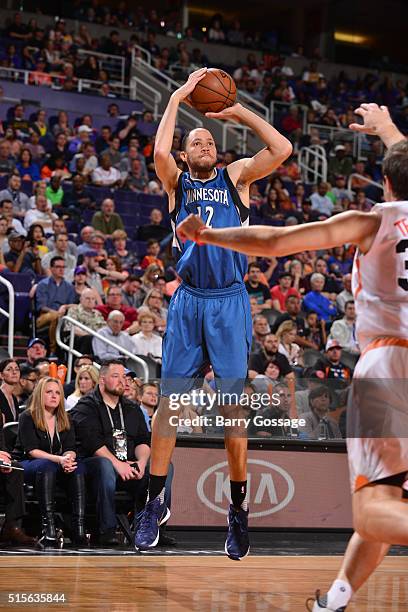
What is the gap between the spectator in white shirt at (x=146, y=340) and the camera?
10586 mm

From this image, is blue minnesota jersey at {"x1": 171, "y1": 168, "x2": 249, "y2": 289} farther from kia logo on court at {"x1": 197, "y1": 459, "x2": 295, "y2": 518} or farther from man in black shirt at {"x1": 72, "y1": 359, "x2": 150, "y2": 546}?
kia logo on court at {"x1": 197, "y1": 459, "x2": 295, "y2": 518}

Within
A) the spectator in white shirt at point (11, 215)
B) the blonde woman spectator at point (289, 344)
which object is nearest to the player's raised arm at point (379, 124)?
the blonde woman spectator at point (289, 344)

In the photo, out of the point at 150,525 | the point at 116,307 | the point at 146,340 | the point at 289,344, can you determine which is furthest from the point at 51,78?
the point at 150,525

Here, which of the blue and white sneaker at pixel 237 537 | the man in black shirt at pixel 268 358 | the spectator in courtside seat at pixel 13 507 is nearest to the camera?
the blue and white sneaker at pixel 237 537

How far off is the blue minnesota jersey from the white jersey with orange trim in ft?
6.18

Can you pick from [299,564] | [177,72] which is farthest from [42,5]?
[299,564]

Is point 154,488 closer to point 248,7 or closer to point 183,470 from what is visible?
point 183,470

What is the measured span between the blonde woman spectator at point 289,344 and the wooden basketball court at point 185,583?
4055mm

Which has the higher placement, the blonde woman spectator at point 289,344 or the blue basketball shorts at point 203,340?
the blue basketball shorts at point 203,340

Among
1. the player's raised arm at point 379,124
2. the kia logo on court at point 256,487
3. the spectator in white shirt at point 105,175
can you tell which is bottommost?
the kia logo on court at point 256,487

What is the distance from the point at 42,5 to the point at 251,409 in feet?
53.1

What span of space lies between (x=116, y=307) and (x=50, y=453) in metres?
3.45

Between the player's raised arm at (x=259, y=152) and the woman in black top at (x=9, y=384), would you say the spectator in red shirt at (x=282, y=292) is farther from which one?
the player's raised arm at (x=259, y=152)

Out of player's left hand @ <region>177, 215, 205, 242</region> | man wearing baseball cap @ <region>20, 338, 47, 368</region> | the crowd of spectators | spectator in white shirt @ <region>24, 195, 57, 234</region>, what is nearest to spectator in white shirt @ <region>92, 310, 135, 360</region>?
the crowd of spectators
